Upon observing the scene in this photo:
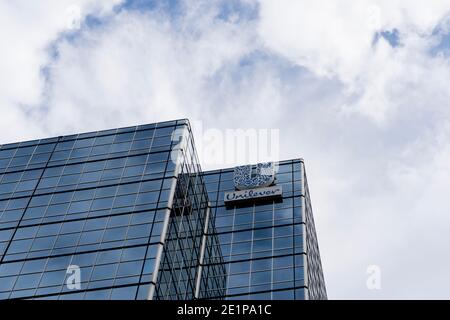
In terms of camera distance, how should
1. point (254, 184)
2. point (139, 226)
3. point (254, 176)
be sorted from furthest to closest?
point (254, 176) < point (254, 184) < point (139, 226)

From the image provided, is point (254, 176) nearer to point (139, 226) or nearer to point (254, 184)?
point (254, 184)

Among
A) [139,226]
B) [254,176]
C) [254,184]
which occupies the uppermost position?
[254,176]

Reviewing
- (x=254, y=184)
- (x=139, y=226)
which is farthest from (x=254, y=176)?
(x=139, y=226)

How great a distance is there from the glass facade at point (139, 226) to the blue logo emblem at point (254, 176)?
101cm

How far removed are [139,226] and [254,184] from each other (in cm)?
2335

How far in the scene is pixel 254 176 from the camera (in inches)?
2790

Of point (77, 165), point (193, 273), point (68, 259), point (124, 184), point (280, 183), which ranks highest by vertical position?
point (280, 183)

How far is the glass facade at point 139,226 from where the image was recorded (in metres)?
46.3

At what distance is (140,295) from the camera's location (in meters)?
42.5

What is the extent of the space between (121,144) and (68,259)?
49.5 feet

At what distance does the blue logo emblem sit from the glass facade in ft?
3.30

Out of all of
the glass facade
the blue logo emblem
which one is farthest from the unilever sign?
the glass facade
